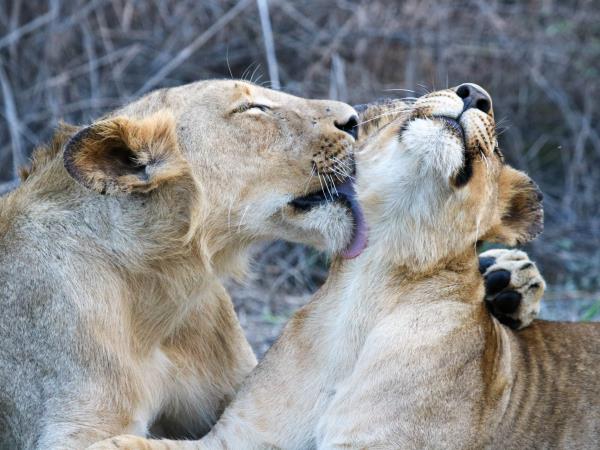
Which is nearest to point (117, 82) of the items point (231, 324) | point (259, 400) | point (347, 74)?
point (347, 74)

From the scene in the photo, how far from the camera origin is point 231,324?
3238 millimetres

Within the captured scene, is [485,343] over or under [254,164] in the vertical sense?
under

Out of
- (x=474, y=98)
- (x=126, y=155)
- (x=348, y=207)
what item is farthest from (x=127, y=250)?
(x=474, y=98)

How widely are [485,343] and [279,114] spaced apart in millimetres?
888

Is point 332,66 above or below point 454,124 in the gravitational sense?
below

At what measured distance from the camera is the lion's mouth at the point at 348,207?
2.91 meters

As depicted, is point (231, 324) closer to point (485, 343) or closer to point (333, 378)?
point (333, 378)

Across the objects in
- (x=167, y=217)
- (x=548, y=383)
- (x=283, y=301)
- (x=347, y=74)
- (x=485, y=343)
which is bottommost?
(x=283, y=301)

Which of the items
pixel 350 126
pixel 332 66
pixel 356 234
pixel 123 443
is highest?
pixel 350 126

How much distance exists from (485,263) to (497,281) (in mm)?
117

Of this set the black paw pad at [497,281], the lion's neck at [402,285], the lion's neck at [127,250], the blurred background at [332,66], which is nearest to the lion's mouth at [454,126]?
the lion's neck at [402,285]

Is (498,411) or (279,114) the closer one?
(498,411)

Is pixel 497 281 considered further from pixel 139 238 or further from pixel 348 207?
pixel 139 238

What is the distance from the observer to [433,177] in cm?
274
